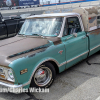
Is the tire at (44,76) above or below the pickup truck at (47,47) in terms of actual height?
below

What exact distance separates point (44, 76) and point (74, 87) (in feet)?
2.62

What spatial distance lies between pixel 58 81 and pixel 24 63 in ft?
4.68

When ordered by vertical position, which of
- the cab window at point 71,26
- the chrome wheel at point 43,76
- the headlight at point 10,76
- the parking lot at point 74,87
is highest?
the cab window at point 71,26

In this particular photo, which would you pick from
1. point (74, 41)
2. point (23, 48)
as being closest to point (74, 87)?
point (74, 41)

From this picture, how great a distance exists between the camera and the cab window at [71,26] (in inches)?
164

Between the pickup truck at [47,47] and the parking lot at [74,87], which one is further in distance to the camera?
the parking lot at [74,87]

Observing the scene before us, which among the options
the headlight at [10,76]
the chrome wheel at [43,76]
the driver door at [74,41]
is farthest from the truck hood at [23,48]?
the chrome wheel at [43,76]

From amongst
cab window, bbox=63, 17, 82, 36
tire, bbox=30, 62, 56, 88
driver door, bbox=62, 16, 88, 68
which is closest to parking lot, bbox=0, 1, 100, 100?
tire, bbox=30, 62, 56, 88

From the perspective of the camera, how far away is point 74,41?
4.22 meters

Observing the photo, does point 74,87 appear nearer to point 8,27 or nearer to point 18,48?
point 18,48

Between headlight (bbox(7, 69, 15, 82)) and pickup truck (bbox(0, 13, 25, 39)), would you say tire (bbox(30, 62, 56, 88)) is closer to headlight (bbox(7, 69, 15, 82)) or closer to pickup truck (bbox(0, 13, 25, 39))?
headlight (bbox(7, 69, 15, 82))

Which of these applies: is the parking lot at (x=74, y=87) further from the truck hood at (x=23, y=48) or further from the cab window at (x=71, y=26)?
the cab window at (x=71, y=26)

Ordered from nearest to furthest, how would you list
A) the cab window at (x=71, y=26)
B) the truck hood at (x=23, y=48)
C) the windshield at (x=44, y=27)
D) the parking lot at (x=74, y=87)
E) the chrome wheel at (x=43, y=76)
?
the truck hood at (x=23, y=48), the parking lot at (x=74, y=87), the chrome wheel at (x=43, y=76), the windshield at (x=44, y=27), the cab window at (x=71, y=26)

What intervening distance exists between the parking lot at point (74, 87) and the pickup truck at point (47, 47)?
27 cm
